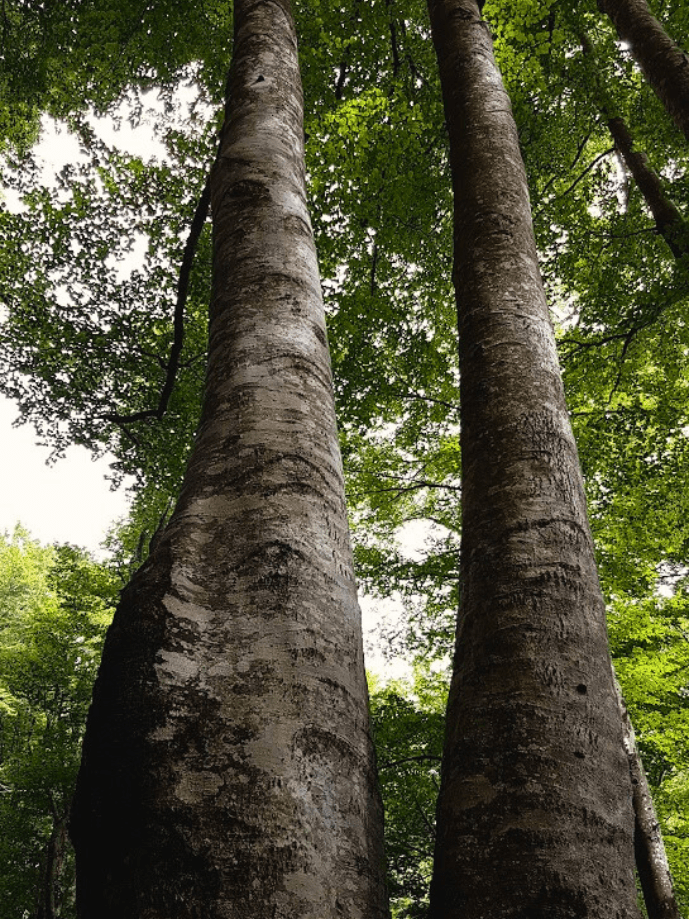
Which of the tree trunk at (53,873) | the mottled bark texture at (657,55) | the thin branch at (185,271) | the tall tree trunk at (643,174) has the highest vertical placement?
the tall tree trunk at (643,174)

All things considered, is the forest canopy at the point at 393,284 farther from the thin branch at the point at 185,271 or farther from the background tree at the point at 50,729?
the background tree at the point at 50,729

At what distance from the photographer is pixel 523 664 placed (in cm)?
132

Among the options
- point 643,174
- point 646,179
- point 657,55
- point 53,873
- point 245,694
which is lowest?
point 53,873

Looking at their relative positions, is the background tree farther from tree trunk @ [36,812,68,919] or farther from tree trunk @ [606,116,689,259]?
tree trunk @ [606,116,689,259]

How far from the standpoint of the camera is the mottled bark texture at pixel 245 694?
37.3 inches

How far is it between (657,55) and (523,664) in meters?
6.74

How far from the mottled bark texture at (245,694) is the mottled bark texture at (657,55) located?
5682mm

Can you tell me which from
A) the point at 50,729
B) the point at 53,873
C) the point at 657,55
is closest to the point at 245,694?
the point at 657,55

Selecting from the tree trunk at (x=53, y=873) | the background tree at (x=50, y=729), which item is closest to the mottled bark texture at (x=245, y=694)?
the background tree at (x=50, y=729)

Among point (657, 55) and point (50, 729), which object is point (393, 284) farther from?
point (50, 729)

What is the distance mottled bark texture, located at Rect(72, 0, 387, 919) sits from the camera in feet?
3.11

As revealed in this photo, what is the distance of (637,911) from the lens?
105 cm

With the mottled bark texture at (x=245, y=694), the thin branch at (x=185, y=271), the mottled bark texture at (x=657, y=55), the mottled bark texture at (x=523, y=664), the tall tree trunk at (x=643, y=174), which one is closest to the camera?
the mottled bark texture at (x=245, y=694)

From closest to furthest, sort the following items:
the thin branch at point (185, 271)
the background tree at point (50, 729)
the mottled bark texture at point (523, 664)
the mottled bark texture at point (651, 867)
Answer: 1. the mottled bark texture at point (523, 664)
2. the mottled bark texture at point (651, 867)
3. the thin branch at point (185, 271)
4. the background tree at point (50, 729)
